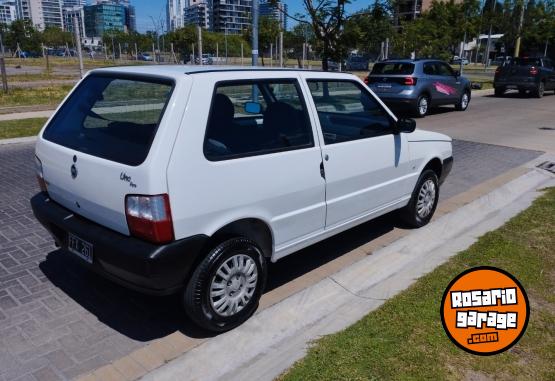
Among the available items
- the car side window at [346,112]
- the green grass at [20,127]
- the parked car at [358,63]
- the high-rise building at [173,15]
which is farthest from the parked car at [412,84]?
the parked car at [358,63]

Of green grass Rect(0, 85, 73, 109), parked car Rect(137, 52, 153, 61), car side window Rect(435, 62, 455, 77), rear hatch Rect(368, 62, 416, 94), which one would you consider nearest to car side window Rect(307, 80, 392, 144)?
rear hatch Rect(368, 62, 416, 94)

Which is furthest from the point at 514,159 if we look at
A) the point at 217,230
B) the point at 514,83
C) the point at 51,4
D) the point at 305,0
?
the point at 51,4

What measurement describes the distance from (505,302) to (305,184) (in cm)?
160

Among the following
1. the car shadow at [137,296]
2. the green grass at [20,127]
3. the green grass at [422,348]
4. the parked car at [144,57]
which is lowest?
the car shadow at [137,296]

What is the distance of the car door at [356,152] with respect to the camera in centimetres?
388

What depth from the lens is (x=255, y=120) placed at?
3.58m

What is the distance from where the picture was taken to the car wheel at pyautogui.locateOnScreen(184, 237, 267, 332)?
10.0 feet

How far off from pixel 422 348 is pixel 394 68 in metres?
13.4

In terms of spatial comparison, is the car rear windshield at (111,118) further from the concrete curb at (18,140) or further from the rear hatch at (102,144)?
the concrete curb at (18,140)

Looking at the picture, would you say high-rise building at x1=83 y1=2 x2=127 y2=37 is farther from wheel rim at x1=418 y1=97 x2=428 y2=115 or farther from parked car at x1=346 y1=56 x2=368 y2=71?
wheel rim at x1=418 y1=97 x2=428 y2=115

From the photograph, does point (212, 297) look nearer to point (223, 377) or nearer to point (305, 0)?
point (223, 377)

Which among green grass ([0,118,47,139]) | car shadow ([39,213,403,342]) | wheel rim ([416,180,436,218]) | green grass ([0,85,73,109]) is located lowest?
car shadow ([39,213,403,342])

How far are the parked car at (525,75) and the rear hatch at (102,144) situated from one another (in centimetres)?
2215

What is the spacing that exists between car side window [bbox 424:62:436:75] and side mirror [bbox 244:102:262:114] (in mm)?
12554
